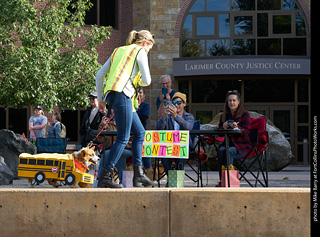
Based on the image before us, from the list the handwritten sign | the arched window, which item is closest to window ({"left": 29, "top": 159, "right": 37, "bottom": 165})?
the handwritten sign

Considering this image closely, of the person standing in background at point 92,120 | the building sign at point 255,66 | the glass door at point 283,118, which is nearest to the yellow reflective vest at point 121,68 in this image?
the person standing in background at point 92,120

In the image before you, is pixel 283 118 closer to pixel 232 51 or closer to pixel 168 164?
pixel 232 51

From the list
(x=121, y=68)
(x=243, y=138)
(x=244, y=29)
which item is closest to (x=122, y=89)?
(x=121, y=68)

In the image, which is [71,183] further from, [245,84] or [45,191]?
[245,84]

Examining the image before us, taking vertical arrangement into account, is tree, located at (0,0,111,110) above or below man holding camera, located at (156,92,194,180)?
above

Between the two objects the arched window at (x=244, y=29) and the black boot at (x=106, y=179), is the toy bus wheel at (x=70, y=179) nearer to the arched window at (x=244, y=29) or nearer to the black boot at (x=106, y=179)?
the black boot at (x=106, y=179)

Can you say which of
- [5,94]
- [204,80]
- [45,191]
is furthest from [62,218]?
[204,80]

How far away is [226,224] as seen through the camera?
5254 mm

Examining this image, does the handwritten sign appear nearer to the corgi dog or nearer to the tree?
the corgi dog

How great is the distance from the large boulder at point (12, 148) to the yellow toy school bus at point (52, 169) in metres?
3.80

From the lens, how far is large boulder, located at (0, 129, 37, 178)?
12.8 meters

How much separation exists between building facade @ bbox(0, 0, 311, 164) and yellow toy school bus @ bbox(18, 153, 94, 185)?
1574cm

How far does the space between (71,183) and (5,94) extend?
1191 centimetres

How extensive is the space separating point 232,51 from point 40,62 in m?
8.51
